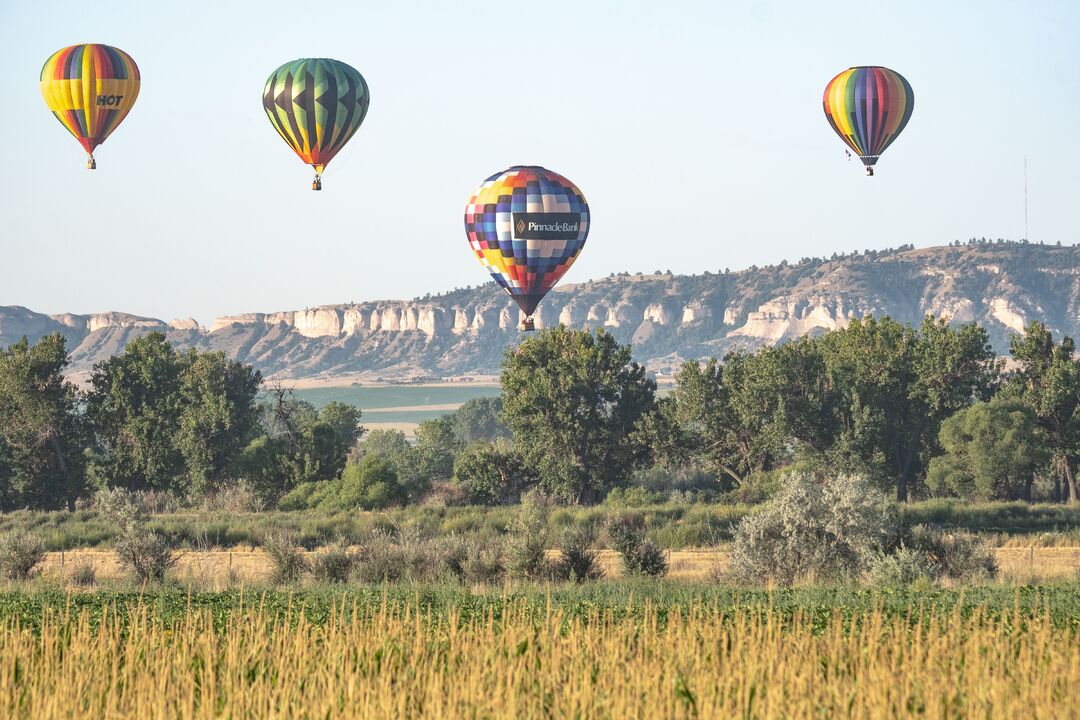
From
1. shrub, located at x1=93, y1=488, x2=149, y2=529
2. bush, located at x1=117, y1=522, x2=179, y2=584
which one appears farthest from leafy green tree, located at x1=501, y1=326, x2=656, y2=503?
bush, located at x1=117, y1=522, x2=179, y2=584

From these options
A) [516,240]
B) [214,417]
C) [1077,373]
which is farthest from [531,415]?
[1077,373]

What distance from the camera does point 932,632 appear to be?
688 inches

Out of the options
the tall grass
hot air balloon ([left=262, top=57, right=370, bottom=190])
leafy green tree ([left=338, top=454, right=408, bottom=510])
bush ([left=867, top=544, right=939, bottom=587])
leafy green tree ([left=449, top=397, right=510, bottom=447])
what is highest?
hot air balloon ([left=262, top=57, right=370, bottom=190])

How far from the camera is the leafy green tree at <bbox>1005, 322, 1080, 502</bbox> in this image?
6925 cm

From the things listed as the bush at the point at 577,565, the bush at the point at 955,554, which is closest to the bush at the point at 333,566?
the bush at the point at 577,565

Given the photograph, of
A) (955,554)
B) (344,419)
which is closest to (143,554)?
(955,554)

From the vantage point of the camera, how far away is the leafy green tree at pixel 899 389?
6656 centimetres

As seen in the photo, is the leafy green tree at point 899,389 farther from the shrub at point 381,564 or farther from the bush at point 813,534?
the shrub at point 381,564

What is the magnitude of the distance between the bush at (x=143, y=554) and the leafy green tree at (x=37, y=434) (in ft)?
109

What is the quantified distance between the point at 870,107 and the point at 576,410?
2127 centimetres

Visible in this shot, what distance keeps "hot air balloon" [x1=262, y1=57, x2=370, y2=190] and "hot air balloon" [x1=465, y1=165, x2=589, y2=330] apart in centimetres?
734

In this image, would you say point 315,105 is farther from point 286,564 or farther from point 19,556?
point 286,564

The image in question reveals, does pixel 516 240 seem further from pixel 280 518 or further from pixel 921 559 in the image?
pixel 921 559

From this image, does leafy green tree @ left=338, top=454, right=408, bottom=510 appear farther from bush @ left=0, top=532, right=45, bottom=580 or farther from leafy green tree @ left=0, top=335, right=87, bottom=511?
bush @ left=0, top=532, right=45, bottom=580
